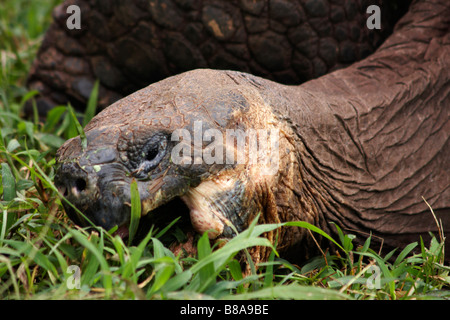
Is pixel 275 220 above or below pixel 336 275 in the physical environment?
above

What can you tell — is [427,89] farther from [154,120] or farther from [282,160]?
[154,120]

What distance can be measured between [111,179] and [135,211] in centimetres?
10

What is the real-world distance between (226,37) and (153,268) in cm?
143

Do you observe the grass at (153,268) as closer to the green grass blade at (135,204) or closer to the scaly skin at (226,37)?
the green grass blade at (135,204)

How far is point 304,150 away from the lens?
174cm

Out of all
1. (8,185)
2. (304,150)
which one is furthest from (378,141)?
(8,185)

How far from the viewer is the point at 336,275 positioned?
66.2 inches

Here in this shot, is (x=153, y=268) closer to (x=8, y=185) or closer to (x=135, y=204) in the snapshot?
(x=135, y=204)

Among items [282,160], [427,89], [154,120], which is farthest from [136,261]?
[427,89]

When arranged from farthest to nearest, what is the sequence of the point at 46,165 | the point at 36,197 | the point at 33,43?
1. the point at 33,43
2. the point at 46,165
3. the point at 36,197

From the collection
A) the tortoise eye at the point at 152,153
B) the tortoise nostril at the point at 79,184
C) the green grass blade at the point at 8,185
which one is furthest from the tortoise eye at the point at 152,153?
the green grass blade at the point at 8,185

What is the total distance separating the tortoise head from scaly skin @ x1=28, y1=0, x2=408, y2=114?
102 centimetres

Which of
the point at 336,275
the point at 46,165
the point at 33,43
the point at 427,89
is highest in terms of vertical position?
the point at 33,43

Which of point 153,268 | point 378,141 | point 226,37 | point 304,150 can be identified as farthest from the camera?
point 226,37
